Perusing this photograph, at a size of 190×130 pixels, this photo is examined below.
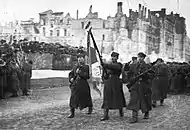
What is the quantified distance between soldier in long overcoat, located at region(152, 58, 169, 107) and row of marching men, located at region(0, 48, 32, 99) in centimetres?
542

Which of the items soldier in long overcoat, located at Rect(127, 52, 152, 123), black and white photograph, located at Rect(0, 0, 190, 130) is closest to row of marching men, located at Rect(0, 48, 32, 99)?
black and white photograph, located at Rect(0, 0, 190, 130)

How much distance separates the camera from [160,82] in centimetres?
1190

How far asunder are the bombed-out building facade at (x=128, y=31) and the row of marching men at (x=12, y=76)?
27908 mm

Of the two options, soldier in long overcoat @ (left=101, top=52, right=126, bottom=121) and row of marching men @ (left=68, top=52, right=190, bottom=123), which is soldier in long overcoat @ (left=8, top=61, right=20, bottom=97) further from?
soldier in long overcoat @ (left=101, top=52, right=126, bottom=121)

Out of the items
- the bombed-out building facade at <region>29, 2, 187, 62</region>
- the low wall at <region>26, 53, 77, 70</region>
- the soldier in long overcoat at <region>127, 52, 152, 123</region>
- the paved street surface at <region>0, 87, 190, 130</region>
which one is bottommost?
the paved street surface at <region>0, 87, 190, 130</region>

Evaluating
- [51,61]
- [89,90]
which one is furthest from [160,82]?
[51,61]

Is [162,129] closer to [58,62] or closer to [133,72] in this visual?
[133,72]

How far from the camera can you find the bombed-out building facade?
153 ft

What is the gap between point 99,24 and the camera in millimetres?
52781

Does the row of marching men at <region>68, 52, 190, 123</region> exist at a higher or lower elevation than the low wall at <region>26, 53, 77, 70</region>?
lower

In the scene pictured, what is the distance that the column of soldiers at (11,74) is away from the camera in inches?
508

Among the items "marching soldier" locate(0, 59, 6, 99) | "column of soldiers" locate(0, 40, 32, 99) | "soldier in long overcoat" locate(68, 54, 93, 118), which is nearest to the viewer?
"soldier in long overcoat" locate(68, 54, 93, 118)

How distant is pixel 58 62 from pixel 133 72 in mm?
16353

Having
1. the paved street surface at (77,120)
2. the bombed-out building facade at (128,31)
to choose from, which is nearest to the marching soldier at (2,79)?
the paved street surface at (77,120)
